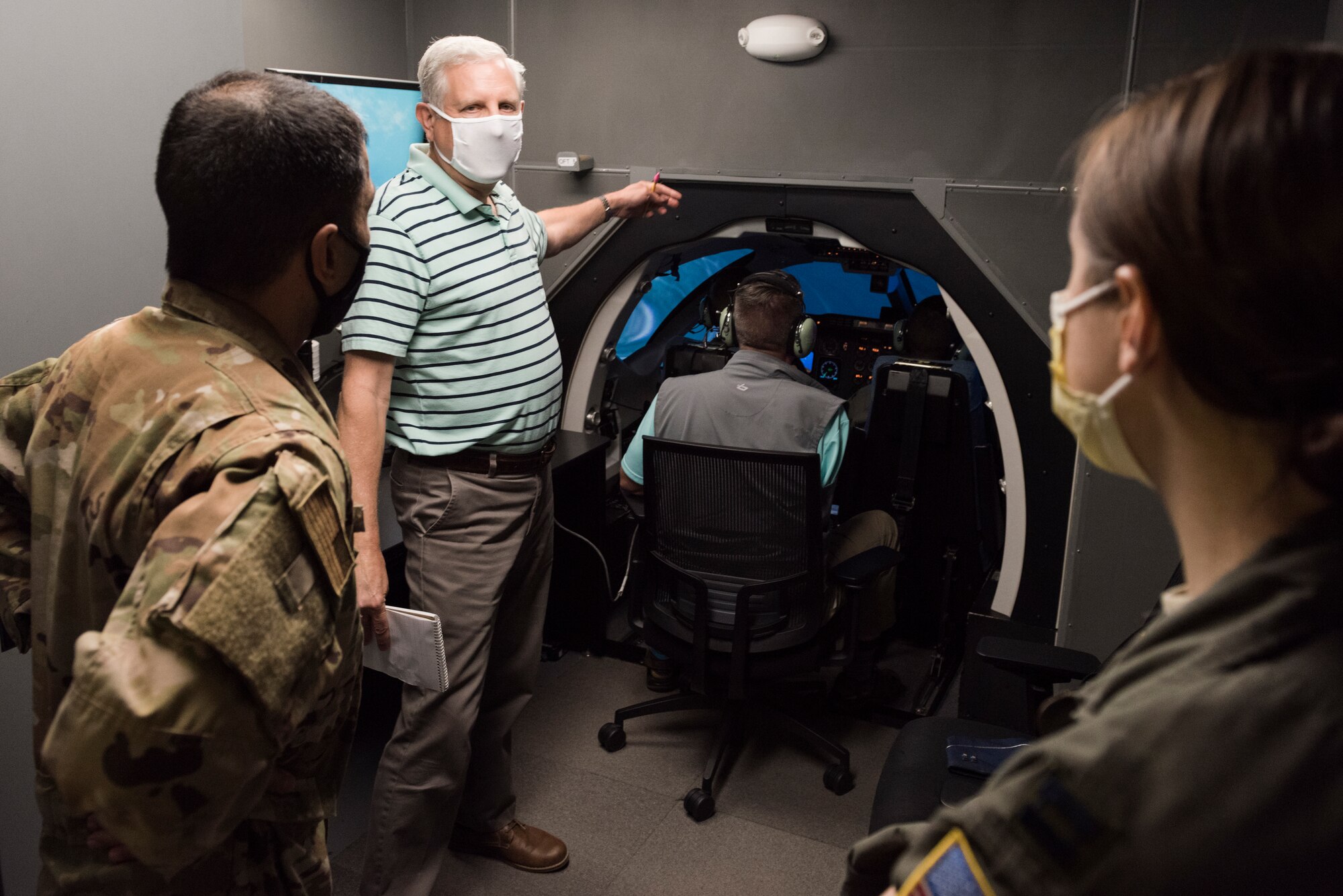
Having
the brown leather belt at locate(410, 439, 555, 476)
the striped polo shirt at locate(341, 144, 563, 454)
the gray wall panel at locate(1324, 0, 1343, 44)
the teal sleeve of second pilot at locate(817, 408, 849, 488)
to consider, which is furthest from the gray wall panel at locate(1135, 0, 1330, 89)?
the brown leather belt at locate(410, 439, 555, 476)

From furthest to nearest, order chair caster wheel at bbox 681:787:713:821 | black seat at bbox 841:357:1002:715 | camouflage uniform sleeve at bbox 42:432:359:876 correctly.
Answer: black seat at bbox 841:357:1002:715
chair caster wheel at bbox 681:787:713:821
camouflage uniform sleeve at bbox 42:432:359:876

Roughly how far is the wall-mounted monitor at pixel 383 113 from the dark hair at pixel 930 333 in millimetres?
1775

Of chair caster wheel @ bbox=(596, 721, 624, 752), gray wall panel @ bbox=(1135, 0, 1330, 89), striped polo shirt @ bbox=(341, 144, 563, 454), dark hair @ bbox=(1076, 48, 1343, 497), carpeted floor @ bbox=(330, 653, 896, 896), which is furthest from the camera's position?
chair caster wheel @ bbox=(596, 721, 624, 752)

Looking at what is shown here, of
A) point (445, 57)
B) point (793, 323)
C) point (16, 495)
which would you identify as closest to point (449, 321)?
point (445, 57)

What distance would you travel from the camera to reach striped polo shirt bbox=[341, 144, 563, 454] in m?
1.93

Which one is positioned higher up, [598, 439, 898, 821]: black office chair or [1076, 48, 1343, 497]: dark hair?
[1076, 48, 1343, 497]: dark hair

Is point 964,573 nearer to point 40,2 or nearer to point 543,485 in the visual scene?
point 543,485

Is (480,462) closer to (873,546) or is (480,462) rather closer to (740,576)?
(740,576)

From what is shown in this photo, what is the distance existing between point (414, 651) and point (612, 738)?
123 centimetres

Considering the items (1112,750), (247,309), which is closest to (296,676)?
(247,309)

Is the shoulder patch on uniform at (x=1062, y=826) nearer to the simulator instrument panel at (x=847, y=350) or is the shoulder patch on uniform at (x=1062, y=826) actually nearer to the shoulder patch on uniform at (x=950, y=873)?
the shoulder patch on uniform at (x=950, y=873)

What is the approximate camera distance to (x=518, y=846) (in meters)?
2.37

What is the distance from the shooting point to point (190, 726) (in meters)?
0.90

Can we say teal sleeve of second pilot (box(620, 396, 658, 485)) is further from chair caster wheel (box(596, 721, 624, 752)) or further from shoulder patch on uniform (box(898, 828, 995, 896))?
shoulder patch on uniform (box(898, 828, 995, 896))
